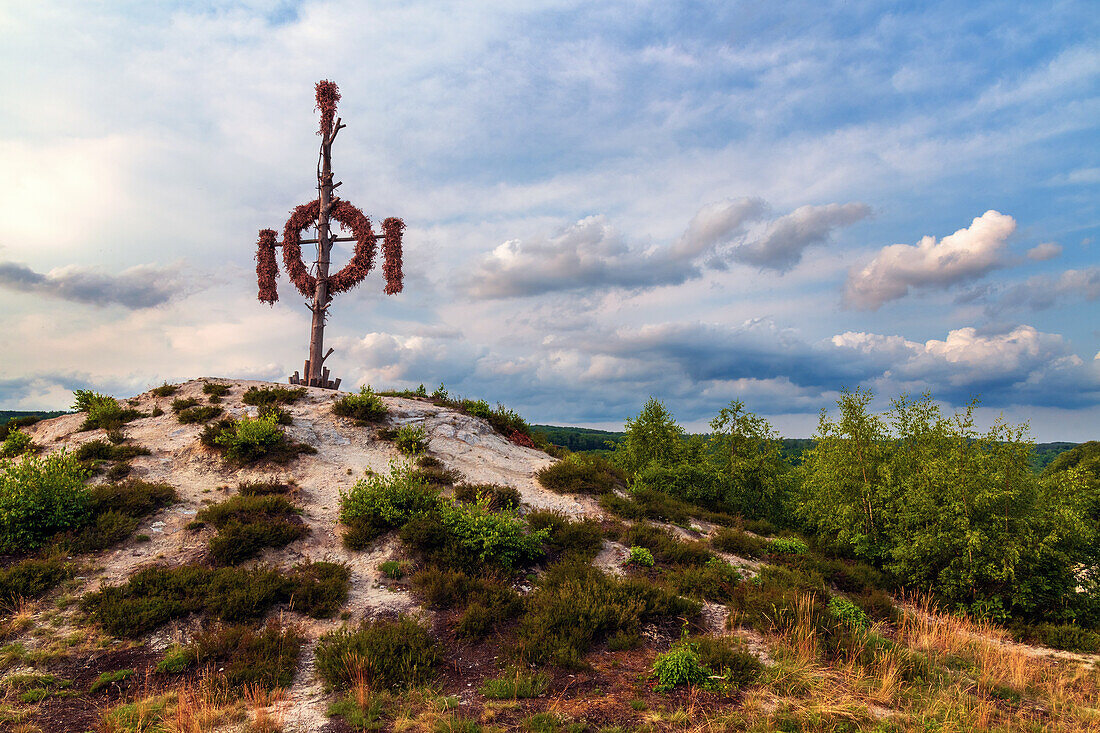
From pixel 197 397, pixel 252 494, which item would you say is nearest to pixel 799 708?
pixel 252 494

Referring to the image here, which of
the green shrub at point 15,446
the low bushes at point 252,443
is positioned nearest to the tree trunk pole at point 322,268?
the low bushes at point 252,443

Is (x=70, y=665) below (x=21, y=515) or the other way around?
below

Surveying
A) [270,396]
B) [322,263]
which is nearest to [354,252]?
[322,263]

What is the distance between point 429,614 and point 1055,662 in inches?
490

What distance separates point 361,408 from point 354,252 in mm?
8565

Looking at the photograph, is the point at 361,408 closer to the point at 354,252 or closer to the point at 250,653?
the point at 354,252

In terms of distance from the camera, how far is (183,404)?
1944 cm

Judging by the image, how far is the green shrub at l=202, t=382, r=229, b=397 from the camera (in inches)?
807

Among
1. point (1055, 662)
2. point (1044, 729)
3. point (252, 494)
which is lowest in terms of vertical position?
point (1055, 662)

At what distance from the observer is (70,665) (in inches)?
326

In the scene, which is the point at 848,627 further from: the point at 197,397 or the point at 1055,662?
the point at 197,397

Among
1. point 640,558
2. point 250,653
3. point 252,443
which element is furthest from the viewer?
point 252,443

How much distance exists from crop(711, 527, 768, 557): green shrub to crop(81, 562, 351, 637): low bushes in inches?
384

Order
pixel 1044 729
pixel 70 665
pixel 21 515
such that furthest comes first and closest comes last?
pixel 21 515 < pixel 70 665 < pixel 1044 729
